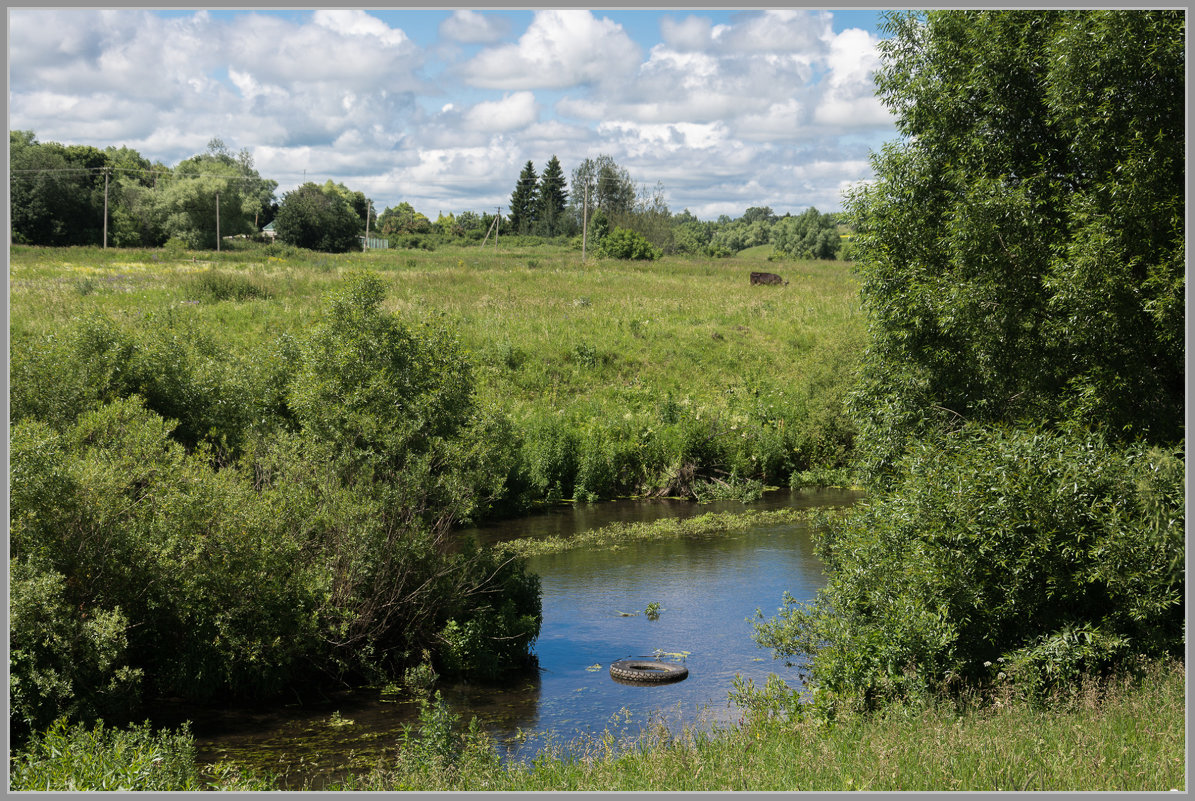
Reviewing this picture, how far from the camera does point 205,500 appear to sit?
1322cm

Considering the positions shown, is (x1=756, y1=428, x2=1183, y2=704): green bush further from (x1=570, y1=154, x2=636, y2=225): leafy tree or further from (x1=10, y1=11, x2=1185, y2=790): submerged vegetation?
(x1=570, y1=154, x2=636, y2=225): leafy tree

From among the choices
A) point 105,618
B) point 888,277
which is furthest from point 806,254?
point 105,618

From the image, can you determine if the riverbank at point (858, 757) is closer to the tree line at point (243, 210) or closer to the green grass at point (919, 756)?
the green grass at point (919, 756)

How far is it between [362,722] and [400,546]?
2.62m

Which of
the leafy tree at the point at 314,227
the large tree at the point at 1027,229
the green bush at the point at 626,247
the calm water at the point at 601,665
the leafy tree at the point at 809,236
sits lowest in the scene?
the calm water at the point at 601,665

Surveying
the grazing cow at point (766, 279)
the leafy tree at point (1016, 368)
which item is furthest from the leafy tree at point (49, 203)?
the leafy tree at point (1016, 368)

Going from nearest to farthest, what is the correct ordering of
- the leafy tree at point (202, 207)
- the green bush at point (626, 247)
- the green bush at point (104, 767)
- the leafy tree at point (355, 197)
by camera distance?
the green bush at point (104, 767)
the green bush at point (626, 247)
the leafy tree at point (202, 207)
the leafy tree at point (355, 197)

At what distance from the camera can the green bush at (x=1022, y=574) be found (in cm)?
985

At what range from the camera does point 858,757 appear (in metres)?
7.41

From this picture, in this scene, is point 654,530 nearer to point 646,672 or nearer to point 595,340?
point 646,672

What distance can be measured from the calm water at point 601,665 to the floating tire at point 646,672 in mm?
135

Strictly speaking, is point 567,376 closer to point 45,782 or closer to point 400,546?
point 400,546

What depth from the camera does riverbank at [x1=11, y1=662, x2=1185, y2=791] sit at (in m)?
6.86

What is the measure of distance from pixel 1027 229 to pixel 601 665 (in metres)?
9.47
